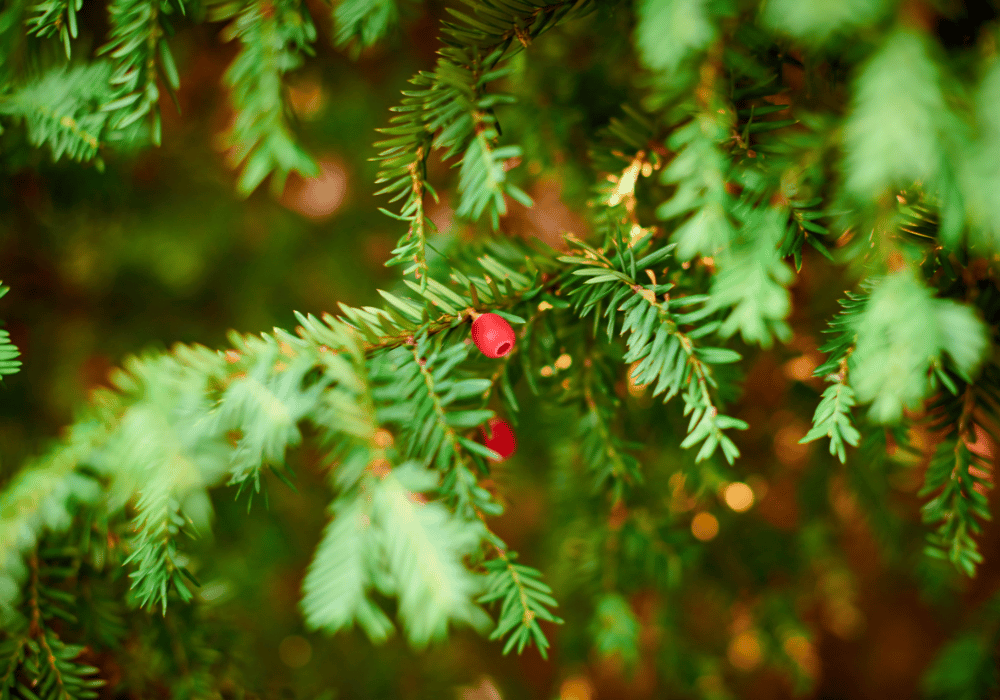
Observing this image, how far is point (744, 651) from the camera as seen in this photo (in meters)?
0.96

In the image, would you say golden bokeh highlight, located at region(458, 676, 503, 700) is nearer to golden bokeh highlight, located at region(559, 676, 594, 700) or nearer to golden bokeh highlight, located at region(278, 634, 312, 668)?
golden bokeh highlight, located at region(559, 676, 594, 700)

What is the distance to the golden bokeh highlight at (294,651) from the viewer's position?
108 centimetres

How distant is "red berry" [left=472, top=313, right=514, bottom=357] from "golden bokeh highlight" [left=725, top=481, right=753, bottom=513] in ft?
1.83

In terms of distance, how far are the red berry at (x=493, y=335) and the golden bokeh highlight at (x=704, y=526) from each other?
1.99 ft

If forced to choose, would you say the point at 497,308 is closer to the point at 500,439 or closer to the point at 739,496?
the point at 500,439

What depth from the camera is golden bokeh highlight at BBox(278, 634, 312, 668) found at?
1076mm

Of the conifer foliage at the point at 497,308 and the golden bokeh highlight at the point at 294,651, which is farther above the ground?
the conifer foliage at the point at 497,308

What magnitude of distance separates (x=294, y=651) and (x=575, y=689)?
2.02 feet

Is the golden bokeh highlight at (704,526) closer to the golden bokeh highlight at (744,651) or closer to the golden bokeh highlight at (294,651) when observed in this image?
the golden bokeh highlight at (744,651)

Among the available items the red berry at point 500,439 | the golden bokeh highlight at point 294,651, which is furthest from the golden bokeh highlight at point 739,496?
the golden bokeh highlight at point 294,651

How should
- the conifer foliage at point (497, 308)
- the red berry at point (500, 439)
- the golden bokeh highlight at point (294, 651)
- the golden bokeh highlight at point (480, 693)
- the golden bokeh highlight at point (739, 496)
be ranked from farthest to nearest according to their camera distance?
the golden bokeh highlight at point (294, 651) < the golden bokeh highlight at point (480, 693) < the golden bokeh highlight at point (739, 496) < the red berry at point (500, 439) < the conifer foliage at point (497, 308)

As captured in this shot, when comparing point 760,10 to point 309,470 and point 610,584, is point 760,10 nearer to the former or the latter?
point 610,584

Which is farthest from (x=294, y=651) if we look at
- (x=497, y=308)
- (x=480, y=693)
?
(x=497, y=308)

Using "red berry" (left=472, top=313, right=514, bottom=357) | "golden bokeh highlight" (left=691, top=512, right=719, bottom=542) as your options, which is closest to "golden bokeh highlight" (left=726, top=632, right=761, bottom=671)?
"golden bokeh highlight" (left=691, top=512, right=719, bottom=542)
